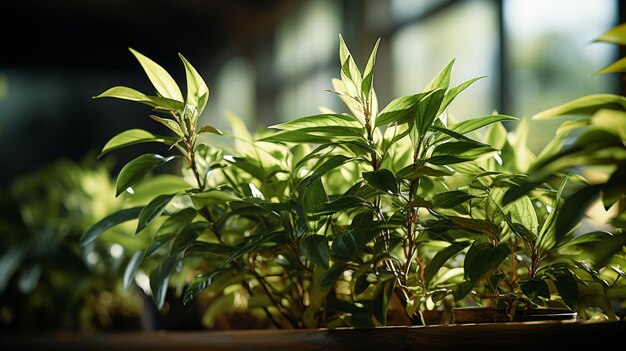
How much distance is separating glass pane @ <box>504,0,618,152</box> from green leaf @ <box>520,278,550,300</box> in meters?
1.81

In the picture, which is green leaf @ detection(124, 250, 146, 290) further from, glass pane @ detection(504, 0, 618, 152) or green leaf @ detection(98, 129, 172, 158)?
glass pane @ detection(504, 0, 618, 152)

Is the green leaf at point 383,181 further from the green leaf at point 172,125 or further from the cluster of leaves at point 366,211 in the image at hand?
the green leaf at point 172,125

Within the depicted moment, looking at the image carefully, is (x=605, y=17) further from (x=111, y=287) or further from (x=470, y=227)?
(x=470, y=227)

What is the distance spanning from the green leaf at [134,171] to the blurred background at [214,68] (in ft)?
1.69

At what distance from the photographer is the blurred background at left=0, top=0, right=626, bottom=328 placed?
1.47 m

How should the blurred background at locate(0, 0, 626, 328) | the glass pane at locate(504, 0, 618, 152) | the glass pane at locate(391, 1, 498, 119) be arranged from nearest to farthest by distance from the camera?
the blurred background at locate(0, 0, 626, 328) < the glass pane at locate(504, 0, 618, 152) < the glass pane at locate(391, 1, 498, 119)

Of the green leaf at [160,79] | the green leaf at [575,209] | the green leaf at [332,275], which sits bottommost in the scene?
the green leaf at [332,275]

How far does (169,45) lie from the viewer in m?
8.62

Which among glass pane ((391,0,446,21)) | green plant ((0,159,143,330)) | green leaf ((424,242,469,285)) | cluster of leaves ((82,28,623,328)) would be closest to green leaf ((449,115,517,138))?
cluster of leaves ((82,28,623,328))

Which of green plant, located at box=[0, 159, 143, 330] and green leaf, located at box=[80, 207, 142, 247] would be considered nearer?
green leaf, located at box=[80, 207, 142, 247]

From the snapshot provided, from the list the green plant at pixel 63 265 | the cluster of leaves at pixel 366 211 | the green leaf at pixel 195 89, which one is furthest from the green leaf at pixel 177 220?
the green plant at pixel 63 265

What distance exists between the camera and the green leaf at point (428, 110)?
563 mm

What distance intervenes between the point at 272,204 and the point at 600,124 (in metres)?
0.29

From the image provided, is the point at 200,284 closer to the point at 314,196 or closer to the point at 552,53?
the point at 314,196
